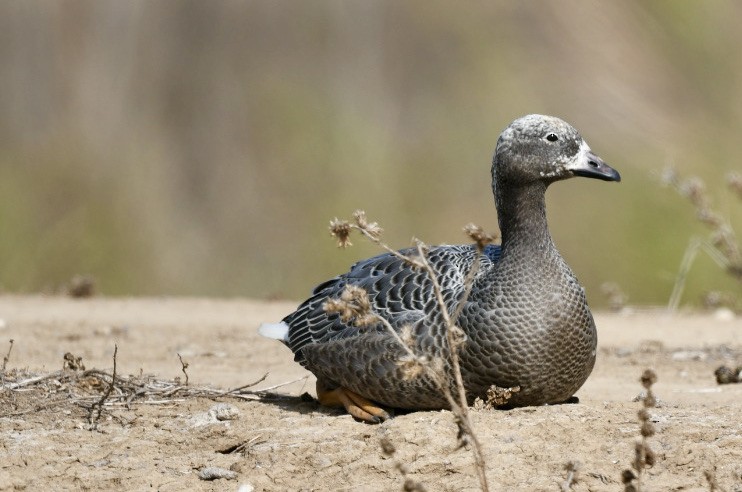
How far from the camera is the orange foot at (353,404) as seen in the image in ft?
21.8

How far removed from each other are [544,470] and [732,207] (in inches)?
432

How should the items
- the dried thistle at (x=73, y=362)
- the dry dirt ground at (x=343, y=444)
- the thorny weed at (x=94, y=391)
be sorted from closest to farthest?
the dry dirt ground at (x=343, y=444) → the thorny weed at (x=94, y=391) → the dried thistle at (x=73, y=362)

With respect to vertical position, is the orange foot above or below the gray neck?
below

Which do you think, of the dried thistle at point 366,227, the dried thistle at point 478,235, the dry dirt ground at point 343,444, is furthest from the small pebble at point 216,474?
the dried thistle at point 478,235

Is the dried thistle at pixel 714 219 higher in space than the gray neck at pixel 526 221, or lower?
higher

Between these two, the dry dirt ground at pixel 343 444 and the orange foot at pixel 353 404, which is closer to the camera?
the dry dirt ground at pixel 343 444

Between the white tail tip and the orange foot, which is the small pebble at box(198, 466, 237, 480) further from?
the white tail tip

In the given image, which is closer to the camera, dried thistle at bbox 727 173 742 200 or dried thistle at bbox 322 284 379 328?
dried thistle at bbox 322 284 379 328

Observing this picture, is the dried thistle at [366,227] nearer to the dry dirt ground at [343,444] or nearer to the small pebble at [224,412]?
the dry dirt ground at [343,444]

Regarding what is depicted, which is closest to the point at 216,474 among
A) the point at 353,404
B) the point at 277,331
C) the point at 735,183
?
the point at 353,404

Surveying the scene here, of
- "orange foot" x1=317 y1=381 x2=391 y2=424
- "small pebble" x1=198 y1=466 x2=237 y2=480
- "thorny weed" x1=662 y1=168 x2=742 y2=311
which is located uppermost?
"thorny weed" x1=662 y1=168 x2=742 y2=311

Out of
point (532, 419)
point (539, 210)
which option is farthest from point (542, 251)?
point (532, 419)

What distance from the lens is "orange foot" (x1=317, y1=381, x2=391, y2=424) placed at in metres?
6.64

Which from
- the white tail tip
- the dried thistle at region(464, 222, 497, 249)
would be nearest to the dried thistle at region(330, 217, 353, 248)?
the dried thistle at region(464, 222, 497, 249)
